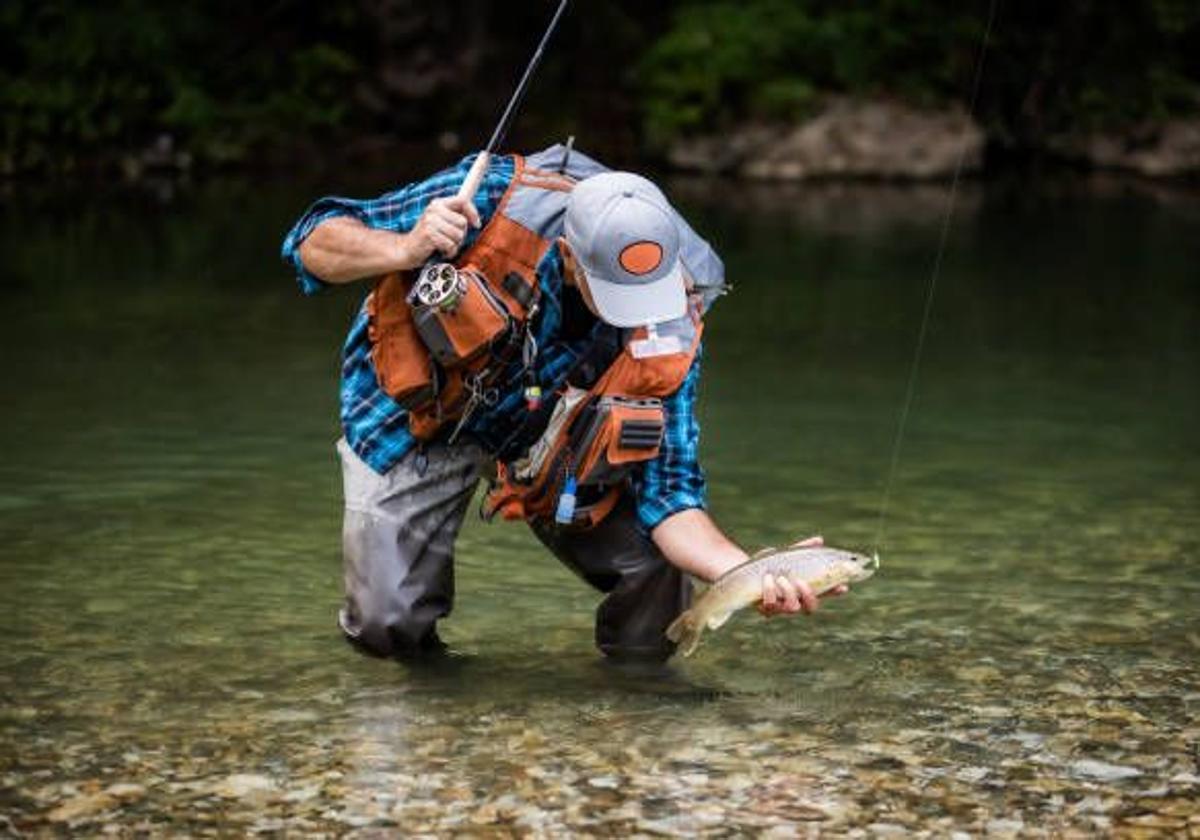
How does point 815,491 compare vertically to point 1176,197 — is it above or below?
below

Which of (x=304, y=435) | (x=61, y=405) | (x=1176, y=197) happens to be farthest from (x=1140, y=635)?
(x=1176, y=197)

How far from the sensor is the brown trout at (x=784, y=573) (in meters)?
4.45

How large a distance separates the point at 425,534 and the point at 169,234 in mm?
10179

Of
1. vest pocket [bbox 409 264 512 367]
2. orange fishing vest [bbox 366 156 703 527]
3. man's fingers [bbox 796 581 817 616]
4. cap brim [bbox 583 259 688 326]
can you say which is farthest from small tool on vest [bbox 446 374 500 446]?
man's fingers [bbox 796 581 817 616]

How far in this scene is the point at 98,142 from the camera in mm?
18984

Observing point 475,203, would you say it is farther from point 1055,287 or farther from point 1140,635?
point 1055,287

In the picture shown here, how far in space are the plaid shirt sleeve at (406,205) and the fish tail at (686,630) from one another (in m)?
0.94

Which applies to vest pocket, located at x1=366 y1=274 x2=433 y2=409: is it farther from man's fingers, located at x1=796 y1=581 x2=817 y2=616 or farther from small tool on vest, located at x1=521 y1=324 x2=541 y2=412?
man's fingers, located at x1=796 y1=581 x2=817 y2=616

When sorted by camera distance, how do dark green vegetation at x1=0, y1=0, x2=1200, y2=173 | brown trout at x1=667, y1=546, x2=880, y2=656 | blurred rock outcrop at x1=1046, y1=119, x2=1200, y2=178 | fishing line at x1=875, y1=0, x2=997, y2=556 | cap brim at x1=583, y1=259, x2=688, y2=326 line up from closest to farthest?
brown trout at x1=667, y1=546, x2=880, y2=656 < cap brim at x1=583, y1=259, x2=688, y2=326 < fishing line at x1=875, y1=0, x2=997, y2=556 < blurred rock outcrop at x1=1046, y1=119, x2=1200, y2=178 < dark green vegetation at x1=0, y1=0, x2=1200, y2=173

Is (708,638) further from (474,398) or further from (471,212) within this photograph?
(471,212)

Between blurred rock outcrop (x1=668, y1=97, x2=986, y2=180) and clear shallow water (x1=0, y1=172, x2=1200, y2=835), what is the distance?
22.4 ft

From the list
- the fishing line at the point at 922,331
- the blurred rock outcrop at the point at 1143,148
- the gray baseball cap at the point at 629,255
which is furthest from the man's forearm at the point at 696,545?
the blurred rock outcrop at the point at 1143,148

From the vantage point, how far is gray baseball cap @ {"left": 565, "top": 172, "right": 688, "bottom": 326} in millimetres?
4523

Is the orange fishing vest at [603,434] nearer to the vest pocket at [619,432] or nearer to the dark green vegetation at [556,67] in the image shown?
the vest pocket at [619,432]
